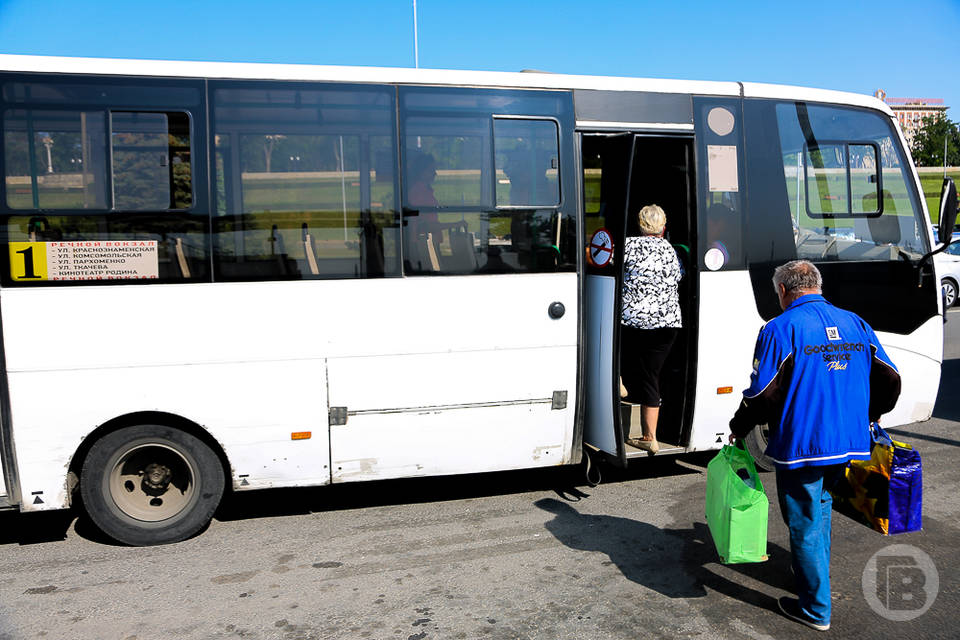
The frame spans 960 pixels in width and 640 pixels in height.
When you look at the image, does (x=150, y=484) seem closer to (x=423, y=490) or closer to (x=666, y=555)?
(x=423, y=490)

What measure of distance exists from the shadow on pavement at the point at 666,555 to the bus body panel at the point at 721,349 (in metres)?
0.94

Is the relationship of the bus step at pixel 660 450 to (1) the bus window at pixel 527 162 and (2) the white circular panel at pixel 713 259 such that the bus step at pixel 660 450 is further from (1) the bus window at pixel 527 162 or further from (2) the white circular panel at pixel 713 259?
(1) the bus window at pixel 527 162

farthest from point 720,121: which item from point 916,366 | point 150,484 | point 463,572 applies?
point 150,484

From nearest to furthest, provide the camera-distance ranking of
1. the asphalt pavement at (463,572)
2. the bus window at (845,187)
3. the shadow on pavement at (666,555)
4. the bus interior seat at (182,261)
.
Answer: the asphalt pavement at (463,572) < the shadow on pavement at (666,555) < the bus interior seat at (182,261) < the bus window at (845,187)

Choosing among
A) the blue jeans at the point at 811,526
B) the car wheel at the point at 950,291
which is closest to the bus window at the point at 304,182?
the blue jeans at the point at 811,526

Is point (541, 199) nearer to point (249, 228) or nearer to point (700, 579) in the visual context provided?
point (249, 228)

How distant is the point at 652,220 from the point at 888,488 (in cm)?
254

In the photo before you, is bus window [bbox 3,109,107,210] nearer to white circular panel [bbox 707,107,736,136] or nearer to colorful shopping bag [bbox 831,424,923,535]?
white circular panel [bbox 707,107,736,136]

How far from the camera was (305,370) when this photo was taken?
16.4 feet

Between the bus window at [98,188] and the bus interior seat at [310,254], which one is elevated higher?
the bus window at [98,188]

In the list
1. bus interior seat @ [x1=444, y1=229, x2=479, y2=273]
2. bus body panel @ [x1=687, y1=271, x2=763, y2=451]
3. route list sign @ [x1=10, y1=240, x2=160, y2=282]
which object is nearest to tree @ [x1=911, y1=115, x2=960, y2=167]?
bus body panel @ [x1=687, y1=271, x2=763, y2=451]

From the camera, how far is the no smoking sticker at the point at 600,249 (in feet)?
18.1

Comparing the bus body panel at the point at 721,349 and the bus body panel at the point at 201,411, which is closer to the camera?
the bus body panel at the point at 201,411

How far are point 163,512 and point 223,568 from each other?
2.51ft
